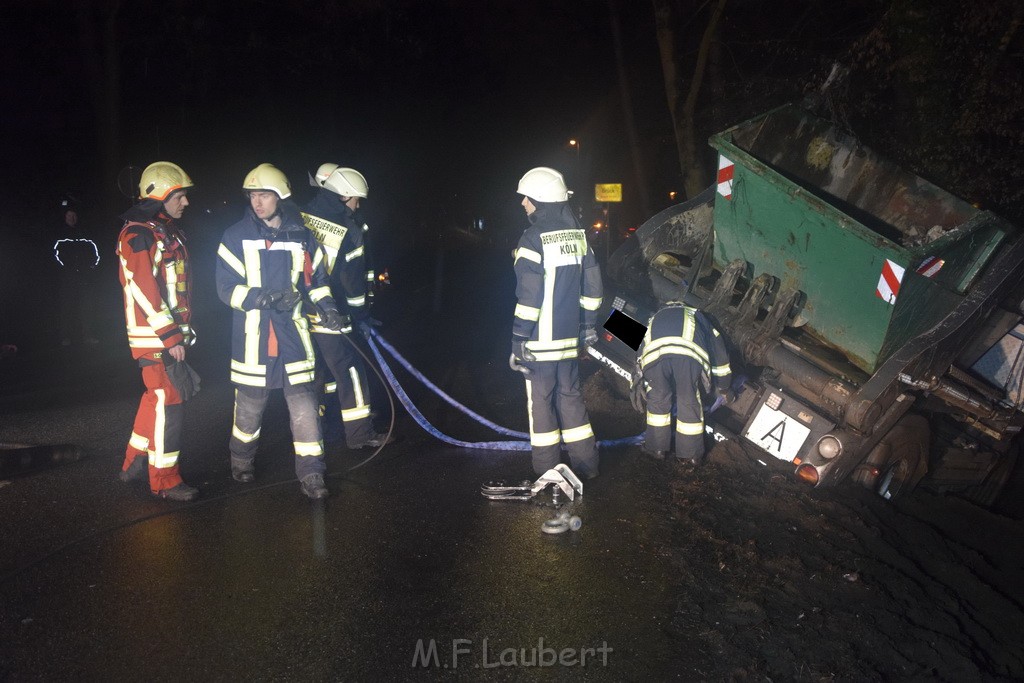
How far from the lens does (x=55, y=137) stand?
53.6 ft

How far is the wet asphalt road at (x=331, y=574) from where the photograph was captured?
344 centimetres

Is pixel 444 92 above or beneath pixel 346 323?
A: above

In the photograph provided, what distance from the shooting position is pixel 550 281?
5.17m

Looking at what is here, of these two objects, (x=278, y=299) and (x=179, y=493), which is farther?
(x=179, y=493)

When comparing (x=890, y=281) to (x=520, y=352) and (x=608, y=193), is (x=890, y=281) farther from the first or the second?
(x=608, y=193)

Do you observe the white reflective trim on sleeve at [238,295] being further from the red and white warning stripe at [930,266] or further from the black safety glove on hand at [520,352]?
the red and white warning stripe at [930,266]

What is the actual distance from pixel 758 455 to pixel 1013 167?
6.50 meters

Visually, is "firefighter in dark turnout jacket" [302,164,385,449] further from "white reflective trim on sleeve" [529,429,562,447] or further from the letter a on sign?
the letter a on sign

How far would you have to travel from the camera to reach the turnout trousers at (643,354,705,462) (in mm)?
5430

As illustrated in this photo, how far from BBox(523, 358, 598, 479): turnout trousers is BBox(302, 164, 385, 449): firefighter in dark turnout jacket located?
140 centimetres

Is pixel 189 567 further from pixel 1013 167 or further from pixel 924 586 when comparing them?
pixel 1013 167

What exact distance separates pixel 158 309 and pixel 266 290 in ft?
2.02

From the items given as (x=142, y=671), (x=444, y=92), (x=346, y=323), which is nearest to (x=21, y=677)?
(x=142, y=671)

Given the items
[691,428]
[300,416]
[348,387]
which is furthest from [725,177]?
[300,416]
